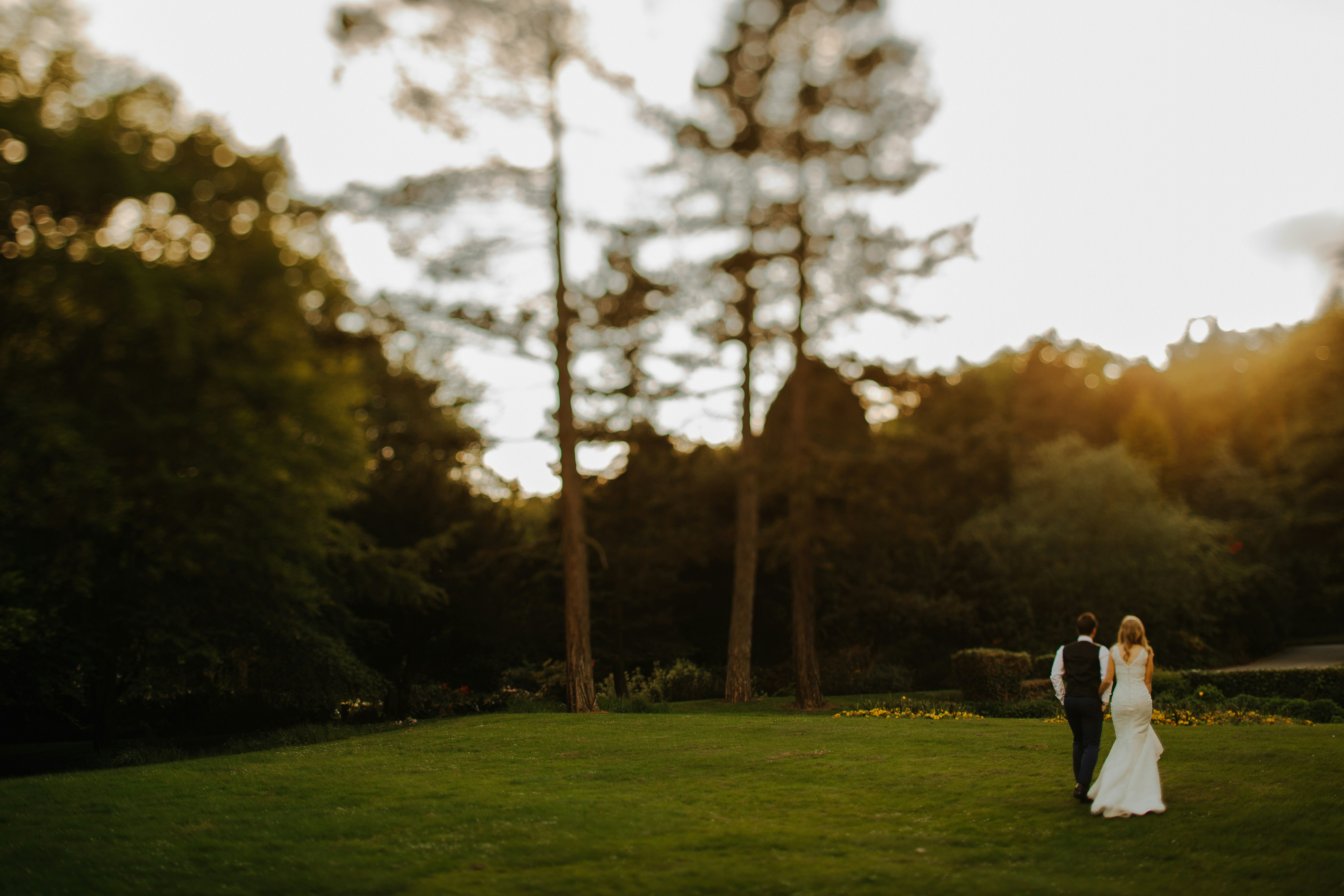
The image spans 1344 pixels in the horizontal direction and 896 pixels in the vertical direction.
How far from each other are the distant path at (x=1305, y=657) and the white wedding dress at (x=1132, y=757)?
23633mm

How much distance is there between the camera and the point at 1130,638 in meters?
9.11

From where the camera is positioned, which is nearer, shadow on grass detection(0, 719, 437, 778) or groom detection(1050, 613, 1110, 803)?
groom detection(1050, 613, 1110, 803)

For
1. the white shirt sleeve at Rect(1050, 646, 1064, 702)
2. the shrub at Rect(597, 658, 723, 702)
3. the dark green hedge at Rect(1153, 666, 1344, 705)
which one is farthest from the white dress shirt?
the shrub at Rect(597, 658, 723, 702)

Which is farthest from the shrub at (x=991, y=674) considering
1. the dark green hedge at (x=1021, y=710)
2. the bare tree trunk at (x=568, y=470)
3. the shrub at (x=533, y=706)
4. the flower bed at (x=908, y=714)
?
the shrub at (x=533, y=706)

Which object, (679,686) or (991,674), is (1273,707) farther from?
(679,686)

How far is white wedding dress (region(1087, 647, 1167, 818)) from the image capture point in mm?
8641

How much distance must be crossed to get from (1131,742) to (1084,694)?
63 centimetres

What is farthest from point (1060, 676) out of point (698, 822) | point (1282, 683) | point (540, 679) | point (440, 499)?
point (540, 679)

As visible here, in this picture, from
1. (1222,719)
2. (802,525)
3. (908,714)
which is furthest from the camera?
(802,525)

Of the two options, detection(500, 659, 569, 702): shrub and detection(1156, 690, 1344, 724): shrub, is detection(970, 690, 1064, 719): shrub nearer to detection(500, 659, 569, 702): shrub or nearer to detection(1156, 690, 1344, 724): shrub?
detection(1156, 690, 1344, 724): shrub

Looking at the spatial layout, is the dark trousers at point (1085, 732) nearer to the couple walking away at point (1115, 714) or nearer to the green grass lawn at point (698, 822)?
the couple walking away at point (1115, 714)

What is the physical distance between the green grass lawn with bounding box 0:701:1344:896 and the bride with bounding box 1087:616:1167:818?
21 cm

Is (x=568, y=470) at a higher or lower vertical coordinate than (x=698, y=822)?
higher

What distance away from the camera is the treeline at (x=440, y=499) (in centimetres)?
486
